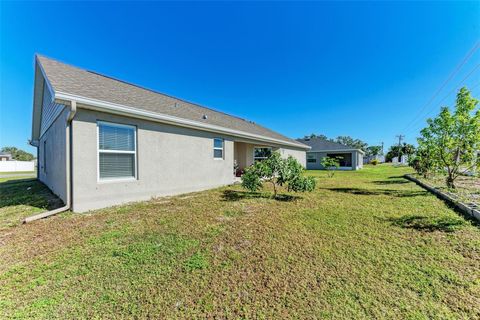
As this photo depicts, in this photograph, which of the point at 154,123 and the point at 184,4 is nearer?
the point at 154,123

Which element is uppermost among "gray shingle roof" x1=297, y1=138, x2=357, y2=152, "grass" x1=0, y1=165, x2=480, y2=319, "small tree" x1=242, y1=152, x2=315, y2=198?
"gray shingle roof" x1=297, y1=138, x2=357, y2=152

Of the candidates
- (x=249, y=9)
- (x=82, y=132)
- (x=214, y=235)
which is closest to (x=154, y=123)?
(x=82, y=132)

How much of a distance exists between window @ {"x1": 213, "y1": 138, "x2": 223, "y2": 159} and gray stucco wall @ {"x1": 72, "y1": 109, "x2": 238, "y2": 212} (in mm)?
275

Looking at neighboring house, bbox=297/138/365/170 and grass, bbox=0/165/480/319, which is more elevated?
neighboring house, bbox=297/138/365/170

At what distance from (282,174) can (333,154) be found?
23319 mm

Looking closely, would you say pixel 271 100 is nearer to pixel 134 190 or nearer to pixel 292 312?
pixel 134 190

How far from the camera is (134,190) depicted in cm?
630

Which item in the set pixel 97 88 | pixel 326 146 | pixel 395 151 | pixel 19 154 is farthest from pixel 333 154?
pixel 19 154

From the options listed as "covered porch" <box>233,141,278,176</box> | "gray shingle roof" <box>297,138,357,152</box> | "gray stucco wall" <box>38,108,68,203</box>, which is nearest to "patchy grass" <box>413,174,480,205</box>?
"covered porch" <box>233,141,278,176</box>

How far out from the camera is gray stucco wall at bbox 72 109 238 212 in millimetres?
5168

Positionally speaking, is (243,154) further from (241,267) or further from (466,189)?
(241,267)

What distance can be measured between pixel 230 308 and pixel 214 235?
1.89 m

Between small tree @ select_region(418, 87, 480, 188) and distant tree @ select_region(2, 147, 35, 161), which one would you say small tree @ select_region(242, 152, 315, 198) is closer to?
small tree @ select_region(418, 87, 480, 188)

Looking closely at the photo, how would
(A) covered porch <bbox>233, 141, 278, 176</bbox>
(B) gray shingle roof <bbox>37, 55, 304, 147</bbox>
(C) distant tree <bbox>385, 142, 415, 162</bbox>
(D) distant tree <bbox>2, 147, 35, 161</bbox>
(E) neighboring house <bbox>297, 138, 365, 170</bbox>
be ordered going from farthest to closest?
1. (D) distant tree <bbox>2, 147, 35, 161</bbox>
2. (C) distant tree <bbox>385, 142, 415, 162</bbox>
3. (E) neighboring house <bbox>297, 138, 365, 170</bbox>
4. (A) covered porch <bbox>233, 141, 278, 176</bbox>
5. (B) gray shingle roof <bbox>37, 55, 304, 147</bbox>
